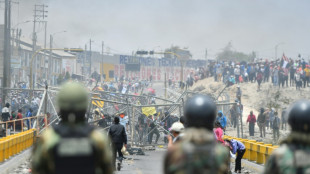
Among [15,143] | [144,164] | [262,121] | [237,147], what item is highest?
[237,147]

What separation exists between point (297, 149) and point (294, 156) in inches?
2.2

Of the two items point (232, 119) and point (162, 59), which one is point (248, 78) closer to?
point (232, 119)

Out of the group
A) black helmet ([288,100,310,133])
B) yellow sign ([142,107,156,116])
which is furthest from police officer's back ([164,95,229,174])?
yellow sign ([142,107,156,116])

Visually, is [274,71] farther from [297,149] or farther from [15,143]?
[297,149]

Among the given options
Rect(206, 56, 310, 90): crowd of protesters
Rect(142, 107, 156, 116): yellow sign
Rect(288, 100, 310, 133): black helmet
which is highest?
Rect(206, 56, 310, 90): crowd of protesters

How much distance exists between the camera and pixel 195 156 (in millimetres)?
4633

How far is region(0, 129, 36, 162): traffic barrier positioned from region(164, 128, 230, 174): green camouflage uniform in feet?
42.1

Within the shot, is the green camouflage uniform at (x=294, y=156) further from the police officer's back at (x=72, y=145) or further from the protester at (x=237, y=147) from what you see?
the protester at (x=237, y=147)

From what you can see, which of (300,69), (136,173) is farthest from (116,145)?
(300,69)

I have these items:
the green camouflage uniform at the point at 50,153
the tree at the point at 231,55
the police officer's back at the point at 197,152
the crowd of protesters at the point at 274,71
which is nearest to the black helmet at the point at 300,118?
the police officer's back at the point at 197,152

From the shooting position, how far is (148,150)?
26.9 meters

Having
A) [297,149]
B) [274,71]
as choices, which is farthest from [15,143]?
[274,71]

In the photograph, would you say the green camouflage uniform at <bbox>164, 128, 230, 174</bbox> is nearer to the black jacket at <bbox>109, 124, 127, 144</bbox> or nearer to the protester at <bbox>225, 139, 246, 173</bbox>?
the protester at <bbox>225, 139, 246, 173</bbox>

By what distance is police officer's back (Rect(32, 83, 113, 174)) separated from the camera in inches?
181
